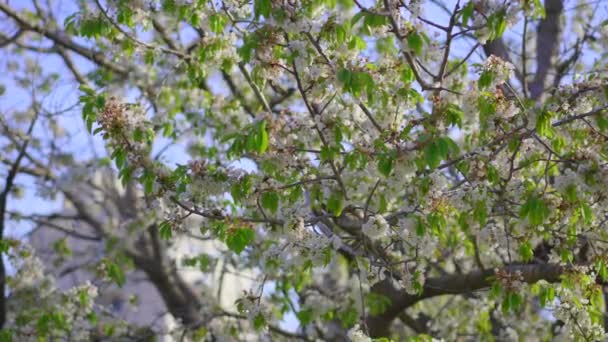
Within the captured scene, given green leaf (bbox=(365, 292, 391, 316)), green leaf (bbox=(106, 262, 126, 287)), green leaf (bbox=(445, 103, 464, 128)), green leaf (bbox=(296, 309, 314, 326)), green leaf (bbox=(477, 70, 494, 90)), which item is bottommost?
green leaf (bbox=(445, 103, 464, 128))

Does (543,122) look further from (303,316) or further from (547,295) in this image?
(303,316)

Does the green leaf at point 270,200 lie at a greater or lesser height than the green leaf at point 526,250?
greater

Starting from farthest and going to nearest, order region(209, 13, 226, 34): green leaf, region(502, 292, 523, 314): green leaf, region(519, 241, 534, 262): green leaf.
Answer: region(209, 13, 226, 34): green leaf → region(519, 241, 534, 262): green leaf → region(502, 292, 523, 314): green leaf

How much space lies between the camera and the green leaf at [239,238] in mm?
3365

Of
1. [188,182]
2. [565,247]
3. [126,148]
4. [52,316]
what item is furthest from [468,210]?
[52,316]

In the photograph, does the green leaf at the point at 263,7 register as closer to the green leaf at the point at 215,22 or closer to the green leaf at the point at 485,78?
the green leaf at the point at 215,22

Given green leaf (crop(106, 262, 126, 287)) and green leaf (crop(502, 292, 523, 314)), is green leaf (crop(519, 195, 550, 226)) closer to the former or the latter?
green leaf (crop(502, 292, 523, 314))

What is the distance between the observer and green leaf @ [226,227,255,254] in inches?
132

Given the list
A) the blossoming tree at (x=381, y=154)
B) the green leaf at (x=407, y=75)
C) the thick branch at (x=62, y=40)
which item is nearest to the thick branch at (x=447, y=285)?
the blossoming tree at (x=381, y=154)

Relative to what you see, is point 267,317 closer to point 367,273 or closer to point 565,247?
point 367,273

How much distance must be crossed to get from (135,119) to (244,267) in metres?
3.50

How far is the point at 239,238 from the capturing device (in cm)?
337

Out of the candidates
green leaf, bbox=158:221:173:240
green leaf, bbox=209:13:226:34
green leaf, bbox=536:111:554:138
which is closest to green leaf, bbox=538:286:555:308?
green leaf, bbox=536:111:554:138

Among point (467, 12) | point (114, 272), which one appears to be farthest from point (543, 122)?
point (114, 272)
